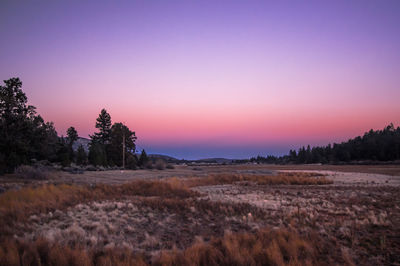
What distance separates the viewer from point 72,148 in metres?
59.8

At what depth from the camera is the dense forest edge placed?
26484 mm

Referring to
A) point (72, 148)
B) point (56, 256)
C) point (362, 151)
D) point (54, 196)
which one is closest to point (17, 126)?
point (54, 196)

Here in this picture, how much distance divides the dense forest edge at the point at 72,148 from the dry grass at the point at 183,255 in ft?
71.8

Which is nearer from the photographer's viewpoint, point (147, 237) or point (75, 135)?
point (147, 237)

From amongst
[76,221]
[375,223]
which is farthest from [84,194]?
[375,223]

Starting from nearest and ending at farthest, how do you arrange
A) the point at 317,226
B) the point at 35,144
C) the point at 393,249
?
the point at 393,249, the point at 317,226, the point at 35,144

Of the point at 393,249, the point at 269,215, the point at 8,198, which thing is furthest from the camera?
the point at 8,198

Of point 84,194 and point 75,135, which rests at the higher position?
point 75,135

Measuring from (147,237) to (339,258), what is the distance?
4.81m

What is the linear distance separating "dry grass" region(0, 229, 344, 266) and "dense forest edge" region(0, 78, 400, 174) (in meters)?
21.9

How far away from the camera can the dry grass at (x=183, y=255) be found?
15.0 ft

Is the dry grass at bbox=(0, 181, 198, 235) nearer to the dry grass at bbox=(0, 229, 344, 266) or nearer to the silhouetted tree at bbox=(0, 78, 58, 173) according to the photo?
the dry grass at bbox=(0, 229, 344, 266)

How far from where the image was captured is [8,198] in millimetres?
10000

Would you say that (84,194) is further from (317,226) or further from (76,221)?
(317,226)
